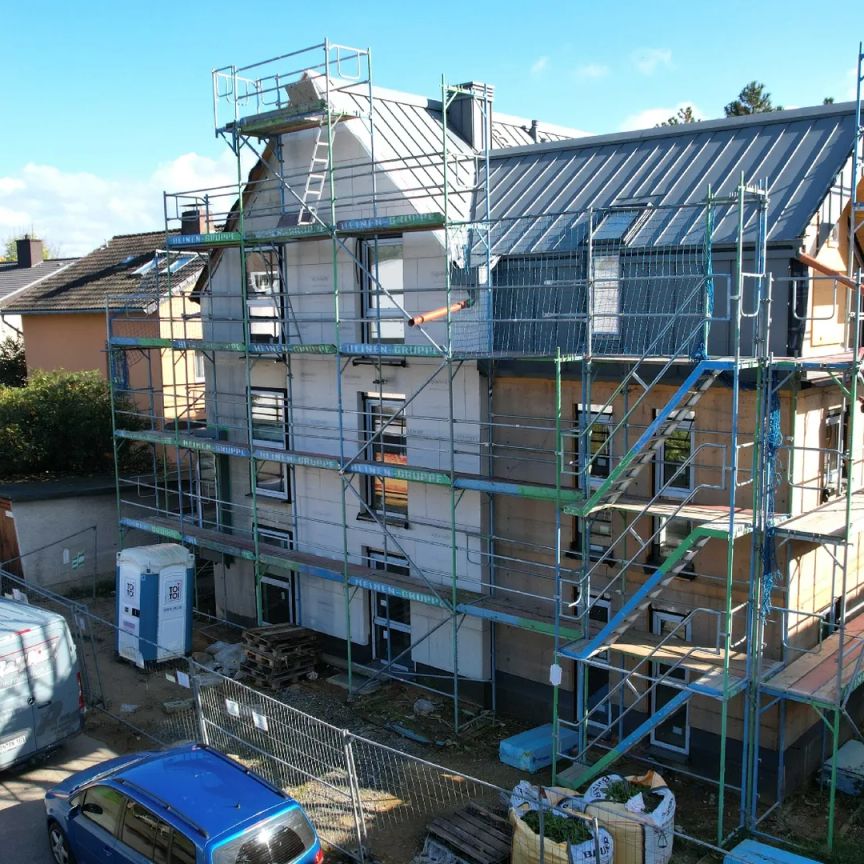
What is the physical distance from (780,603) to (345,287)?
8.44 m

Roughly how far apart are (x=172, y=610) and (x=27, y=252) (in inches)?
1141

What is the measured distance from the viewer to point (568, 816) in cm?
940

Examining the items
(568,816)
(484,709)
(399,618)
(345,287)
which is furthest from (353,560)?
(568,816)

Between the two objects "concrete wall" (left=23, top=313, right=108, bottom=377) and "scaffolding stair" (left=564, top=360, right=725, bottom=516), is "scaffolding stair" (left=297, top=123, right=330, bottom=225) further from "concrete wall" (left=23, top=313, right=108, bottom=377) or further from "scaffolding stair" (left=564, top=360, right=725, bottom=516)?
"concrete wall" (left=23, top=313, right=108, bottom=377)

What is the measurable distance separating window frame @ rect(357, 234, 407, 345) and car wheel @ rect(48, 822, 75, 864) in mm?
8037

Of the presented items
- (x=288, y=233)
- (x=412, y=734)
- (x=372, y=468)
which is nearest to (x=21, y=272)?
(x=288, y=233)

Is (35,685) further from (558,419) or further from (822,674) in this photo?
(822,674)

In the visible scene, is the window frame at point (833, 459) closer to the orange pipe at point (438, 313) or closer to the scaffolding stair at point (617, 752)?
the scaffolding stair at point (617, 752)

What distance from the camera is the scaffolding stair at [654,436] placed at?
1023cm

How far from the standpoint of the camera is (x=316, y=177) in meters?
15.6

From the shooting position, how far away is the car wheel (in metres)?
9.80

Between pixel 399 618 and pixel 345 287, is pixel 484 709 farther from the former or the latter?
pixel 345 287

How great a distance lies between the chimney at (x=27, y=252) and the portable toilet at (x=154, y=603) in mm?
27898

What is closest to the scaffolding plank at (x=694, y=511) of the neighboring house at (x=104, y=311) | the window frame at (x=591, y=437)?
the window frame at (x=591, y=437)
